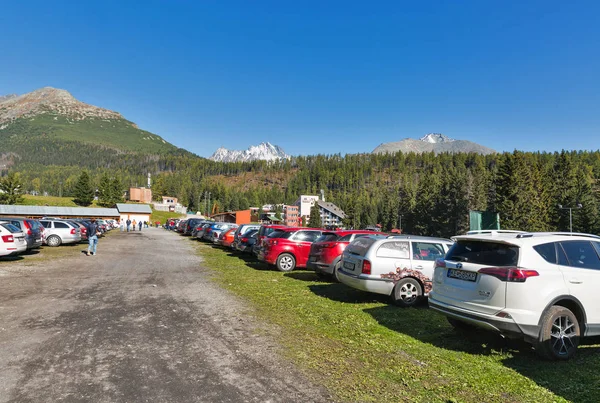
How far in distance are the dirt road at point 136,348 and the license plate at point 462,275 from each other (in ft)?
9.73

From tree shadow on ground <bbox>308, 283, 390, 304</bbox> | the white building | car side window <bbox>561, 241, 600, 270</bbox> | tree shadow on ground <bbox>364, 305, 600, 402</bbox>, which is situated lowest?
tree shadow on ground <bbox>308, 283, 390, 304</bbox>

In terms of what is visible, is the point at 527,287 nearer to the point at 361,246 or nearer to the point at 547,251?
the point at 547,251

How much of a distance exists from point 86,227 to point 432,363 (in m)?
28.1

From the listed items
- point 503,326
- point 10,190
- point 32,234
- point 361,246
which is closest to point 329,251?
point 361,246

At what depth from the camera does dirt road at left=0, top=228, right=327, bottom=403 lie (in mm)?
4109

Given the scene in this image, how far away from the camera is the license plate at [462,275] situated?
18.7ft

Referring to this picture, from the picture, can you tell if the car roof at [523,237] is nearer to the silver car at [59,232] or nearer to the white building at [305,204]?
the silver car at [59,232]

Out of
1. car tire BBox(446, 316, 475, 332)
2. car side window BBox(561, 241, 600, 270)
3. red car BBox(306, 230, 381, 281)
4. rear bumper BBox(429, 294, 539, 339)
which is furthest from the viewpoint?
red car BBox(306, 230, 381, 281)

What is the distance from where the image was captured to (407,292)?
9000mm

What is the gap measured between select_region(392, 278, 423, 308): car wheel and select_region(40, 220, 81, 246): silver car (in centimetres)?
2333

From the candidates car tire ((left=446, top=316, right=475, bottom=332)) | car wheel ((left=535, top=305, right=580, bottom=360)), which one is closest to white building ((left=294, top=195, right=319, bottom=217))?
car tire ((left=446, top=316, right=475, bottom=332))

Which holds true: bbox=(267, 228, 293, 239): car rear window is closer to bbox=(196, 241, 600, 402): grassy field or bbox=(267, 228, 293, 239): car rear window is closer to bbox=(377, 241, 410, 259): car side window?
bbox=(196, 241, 600, 402): grassy field

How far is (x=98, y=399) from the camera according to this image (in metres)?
3.86

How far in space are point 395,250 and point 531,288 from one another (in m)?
3.90
